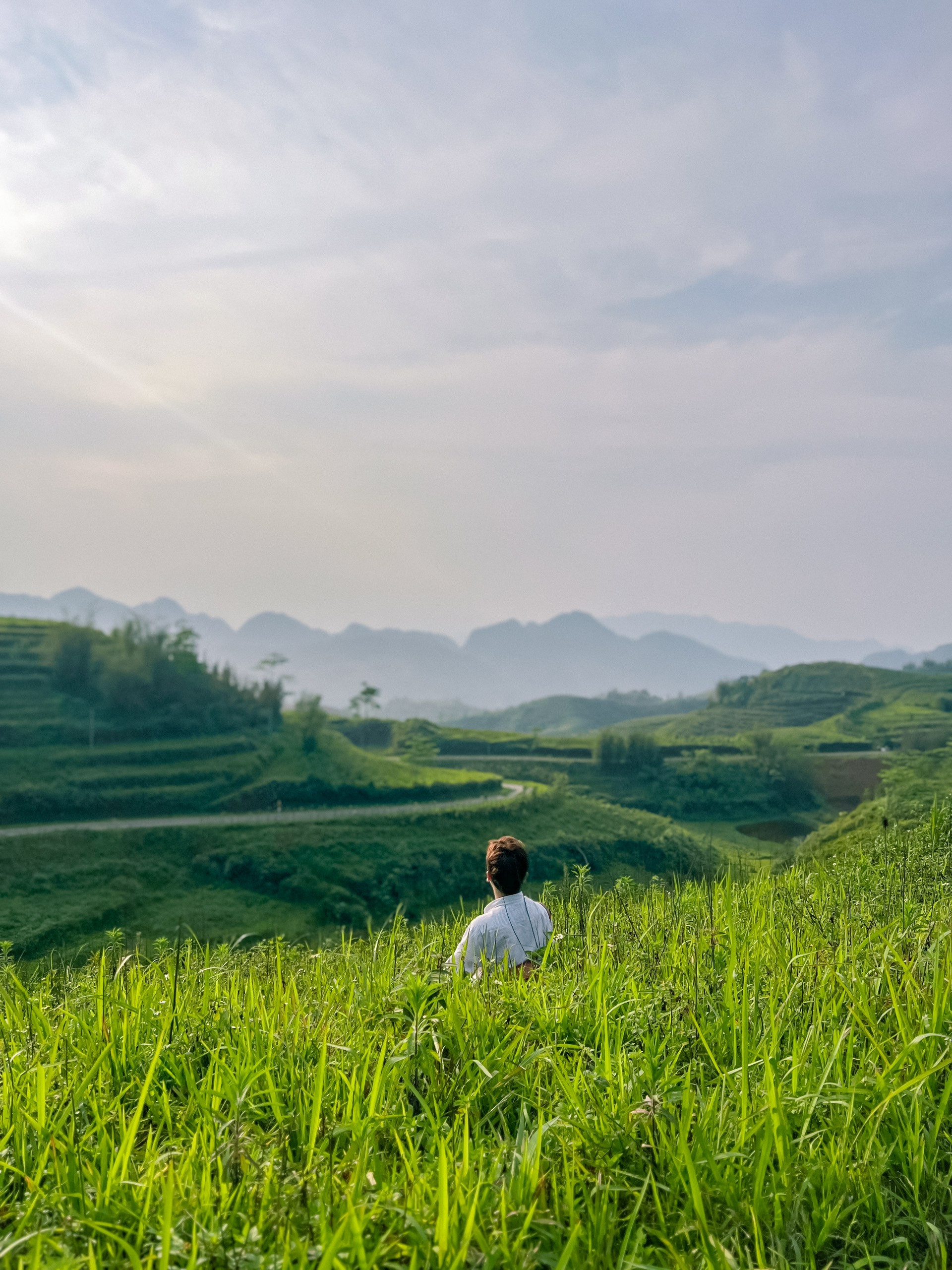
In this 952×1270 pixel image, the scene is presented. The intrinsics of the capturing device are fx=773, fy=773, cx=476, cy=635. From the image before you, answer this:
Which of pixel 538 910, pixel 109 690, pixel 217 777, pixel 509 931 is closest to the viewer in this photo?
pixel 509 931

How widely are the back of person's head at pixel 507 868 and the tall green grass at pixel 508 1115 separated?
1099mm

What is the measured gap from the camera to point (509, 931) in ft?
14.5

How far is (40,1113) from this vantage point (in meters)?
2.39

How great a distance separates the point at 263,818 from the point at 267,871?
6197 millimetres

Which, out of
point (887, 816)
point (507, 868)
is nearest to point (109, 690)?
point (887, 816)

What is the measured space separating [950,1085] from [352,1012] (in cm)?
213

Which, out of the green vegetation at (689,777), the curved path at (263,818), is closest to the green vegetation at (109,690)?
the curved path at (263,818)

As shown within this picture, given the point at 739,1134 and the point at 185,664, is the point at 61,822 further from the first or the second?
the point at 739,1134

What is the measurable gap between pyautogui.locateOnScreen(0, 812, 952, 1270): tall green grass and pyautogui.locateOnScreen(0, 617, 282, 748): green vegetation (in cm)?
5434

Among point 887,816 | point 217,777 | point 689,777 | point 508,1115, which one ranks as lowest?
point 689,777

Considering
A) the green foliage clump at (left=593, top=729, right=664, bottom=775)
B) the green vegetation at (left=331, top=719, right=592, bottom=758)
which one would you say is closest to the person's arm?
the green vegetation at (left=331, top=719, right=592, bottom=758)

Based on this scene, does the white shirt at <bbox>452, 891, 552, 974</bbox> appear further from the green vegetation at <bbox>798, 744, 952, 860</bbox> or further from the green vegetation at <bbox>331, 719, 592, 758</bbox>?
the green vegetation at <bbox>331, 719, 592, 758</bbox>

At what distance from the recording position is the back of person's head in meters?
4.73

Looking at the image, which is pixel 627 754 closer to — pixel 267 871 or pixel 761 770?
pixel 761 770
